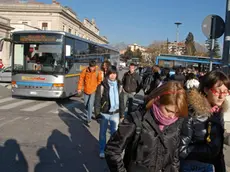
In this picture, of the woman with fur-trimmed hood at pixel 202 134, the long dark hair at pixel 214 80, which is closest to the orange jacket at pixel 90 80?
the long dark hair at pixel 214 80

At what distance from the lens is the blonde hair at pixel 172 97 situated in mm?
2070

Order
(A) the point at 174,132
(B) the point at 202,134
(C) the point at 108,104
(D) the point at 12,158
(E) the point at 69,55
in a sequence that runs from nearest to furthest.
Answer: (A) the point at 174,132
(B) the point at 202,134
(D) the point at 12,158
(C) the point at 108,104
(E) the point at 69,55

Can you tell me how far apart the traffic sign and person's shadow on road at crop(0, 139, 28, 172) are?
15.2ft

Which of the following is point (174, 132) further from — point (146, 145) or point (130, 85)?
point (130, 85)

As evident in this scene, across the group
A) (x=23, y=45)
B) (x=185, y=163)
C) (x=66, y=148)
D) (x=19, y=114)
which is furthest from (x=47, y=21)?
(x=185, y=163)

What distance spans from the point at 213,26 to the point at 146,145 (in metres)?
4.63

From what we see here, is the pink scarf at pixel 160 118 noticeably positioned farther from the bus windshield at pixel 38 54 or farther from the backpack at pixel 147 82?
the bus windshield at pixel 38 54

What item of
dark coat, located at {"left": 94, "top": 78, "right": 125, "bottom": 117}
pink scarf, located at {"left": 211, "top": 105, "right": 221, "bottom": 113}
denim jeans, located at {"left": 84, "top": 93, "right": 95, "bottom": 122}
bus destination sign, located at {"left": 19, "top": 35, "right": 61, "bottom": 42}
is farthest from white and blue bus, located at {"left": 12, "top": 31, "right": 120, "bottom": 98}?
pink scarf, located at {"left": 211, "top": 105, "right": 221, "bottom": 113}

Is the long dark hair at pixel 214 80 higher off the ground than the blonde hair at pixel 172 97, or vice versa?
the long dark hair at pixel 214 80

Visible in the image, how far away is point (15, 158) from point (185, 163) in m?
3.63

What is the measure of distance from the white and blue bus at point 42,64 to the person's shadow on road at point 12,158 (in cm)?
606

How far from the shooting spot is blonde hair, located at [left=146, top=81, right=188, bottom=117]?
207 centimetres

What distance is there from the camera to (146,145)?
6.84 feet

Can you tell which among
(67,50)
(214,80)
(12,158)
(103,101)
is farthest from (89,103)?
(214,80)
